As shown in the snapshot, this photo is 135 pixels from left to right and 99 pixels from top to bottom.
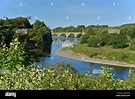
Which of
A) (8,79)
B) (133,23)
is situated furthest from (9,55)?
(133,23)

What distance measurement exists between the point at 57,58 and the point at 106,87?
0.55m

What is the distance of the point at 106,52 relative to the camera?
7.63 ft

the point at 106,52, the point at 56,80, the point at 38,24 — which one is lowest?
the point at 56,80

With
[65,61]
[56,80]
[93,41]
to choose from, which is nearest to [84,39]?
[93,41]

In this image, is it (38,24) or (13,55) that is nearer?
(38,24)

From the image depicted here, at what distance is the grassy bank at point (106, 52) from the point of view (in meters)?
2.31

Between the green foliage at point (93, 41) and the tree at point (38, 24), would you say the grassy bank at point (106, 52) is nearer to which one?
the green foliage at point (93, 41)

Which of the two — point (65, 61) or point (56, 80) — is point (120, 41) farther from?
point (56, 80)

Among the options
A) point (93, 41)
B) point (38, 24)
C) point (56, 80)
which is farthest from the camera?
point (93, 41)

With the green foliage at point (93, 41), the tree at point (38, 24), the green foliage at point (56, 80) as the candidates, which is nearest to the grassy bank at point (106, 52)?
the green foliage at point (93, 41)

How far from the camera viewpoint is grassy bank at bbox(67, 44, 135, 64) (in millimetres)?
2309

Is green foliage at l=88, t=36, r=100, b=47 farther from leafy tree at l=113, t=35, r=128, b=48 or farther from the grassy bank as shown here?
leafy tree at l=113, t=35, r=128, b=48

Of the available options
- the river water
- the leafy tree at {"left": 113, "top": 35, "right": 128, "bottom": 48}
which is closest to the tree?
the river water

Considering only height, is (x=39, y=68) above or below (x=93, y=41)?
below
